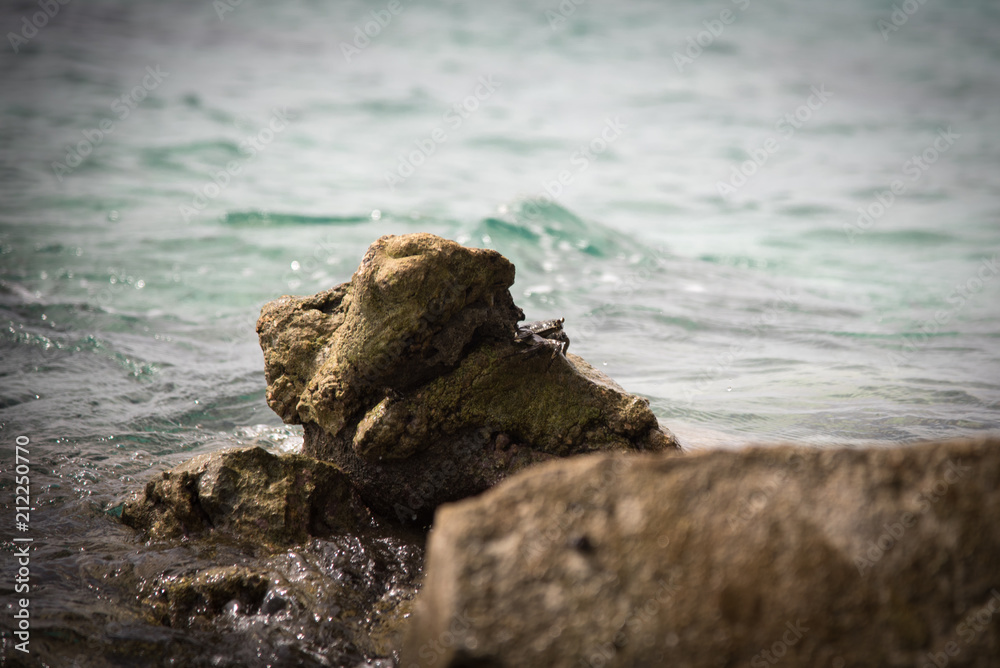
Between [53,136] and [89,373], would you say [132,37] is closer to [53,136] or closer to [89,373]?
[53,136]

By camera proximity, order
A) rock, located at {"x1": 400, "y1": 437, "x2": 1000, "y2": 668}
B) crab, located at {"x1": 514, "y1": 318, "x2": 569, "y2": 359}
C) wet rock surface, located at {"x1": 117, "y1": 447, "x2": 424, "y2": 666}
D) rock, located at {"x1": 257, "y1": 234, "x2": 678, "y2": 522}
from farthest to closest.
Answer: crab, located at {"x1": 514, "y1": 318, "x2": 569, "y2": 359} → rock, located at {"x1": 257, "y1": 234, "x2": 678, "y2": 522} → wet rock surface, located at {"x1": 117, "y1": 447, "x2": 424, "y2": 666} → rock, located at {"x1": 400, "y1": 437, "x2": 1000, "y2": 668}

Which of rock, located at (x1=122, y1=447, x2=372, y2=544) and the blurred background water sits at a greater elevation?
the blurred background water

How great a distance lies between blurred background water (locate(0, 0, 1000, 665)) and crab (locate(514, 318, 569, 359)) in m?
1.76

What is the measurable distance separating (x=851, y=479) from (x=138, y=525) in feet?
→ 12.3

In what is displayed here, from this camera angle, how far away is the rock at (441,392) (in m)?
3.94

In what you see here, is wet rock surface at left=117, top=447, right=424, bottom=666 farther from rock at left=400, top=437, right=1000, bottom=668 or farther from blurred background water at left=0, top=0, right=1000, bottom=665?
rock at left=400, top=437, right=1000, bottom=668

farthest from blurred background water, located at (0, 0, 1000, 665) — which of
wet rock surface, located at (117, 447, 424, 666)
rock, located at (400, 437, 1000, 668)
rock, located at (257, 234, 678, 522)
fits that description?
rock, located at (400, 437, 1000, 668)

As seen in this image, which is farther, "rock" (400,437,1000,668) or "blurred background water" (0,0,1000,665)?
"blurred background water" (0,0,1000,665)

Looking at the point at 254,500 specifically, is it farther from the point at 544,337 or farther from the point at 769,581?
the point at 769,581

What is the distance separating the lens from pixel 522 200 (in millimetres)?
17516

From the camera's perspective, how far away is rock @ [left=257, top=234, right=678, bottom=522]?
3943 mm

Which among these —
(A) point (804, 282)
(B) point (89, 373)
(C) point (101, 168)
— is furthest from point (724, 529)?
(C) point (101, 168)

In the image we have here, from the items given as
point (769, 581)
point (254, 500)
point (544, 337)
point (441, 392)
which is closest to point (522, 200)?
point (544, 337)

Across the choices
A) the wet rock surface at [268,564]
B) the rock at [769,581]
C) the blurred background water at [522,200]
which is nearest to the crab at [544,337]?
the wet rock surface at [268,564]
